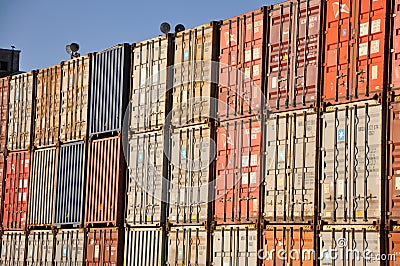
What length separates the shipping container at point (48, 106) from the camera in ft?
100

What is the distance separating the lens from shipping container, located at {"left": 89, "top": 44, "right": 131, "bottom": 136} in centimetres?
2698

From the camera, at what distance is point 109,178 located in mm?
27172

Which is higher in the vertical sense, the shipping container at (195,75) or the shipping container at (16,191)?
the shipping container at (195,75)

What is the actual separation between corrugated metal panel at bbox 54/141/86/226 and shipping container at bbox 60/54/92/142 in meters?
0.47

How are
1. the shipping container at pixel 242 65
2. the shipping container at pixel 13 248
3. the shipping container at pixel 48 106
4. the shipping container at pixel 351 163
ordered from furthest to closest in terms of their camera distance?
1. the shipping container at pixel 13 248
2. the shipping container at pixel 48 106
3. the shipping container at pixel 242 65
4. the shipping container at pixel 351 163

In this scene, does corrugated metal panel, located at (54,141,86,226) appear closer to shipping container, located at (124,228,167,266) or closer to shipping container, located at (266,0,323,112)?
shipping container, located at (124,228,167,266)

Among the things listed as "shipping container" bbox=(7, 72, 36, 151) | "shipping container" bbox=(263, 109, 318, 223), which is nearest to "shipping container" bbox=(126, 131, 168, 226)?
"shipping container" bbox=(263, 109, 318, 223)

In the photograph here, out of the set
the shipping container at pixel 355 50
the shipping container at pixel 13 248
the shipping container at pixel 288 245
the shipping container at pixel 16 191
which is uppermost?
the shipping container at pixel 355 50

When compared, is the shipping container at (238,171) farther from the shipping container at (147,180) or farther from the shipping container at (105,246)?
the shipping container at (105,246)

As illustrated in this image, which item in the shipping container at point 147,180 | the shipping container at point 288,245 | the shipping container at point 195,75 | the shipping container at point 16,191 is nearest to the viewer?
the shipping container at point 288,245

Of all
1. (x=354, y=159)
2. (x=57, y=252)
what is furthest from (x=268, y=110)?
(x=57, y=252)

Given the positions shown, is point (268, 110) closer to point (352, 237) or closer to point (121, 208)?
point (352, 237)

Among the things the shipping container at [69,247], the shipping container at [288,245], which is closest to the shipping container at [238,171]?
the shipping container at [288,245]

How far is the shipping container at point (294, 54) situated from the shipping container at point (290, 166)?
41 centimetres
